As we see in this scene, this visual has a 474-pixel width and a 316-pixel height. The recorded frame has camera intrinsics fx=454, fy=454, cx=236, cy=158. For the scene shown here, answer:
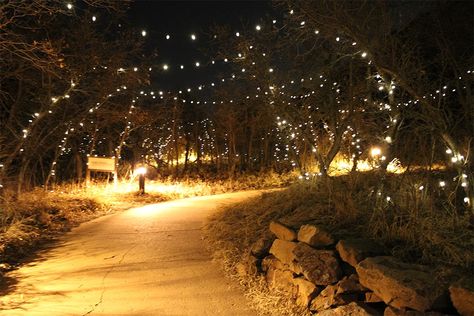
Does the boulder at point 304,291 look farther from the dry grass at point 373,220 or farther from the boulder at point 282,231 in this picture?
the boulder at point 282,231


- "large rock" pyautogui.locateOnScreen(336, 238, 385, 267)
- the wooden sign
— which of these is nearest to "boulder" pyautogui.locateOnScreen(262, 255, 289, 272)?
"large rock" pyautogui.locateOnScreen(336, 238, 385, 267)

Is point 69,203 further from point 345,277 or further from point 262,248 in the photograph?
point 345,277

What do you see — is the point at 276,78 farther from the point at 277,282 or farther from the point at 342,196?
the point at 277,282

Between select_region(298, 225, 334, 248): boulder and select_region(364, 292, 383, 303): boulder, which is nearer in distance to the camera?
select_region(364, 292, 383, 303): boulder

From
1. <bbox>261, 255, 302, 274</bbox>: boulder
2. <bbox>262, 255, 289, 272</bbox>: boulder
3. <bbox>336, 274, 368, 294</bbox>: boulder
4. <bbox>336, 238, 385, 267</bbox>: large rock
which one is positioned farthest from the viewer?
<bbox>262, 255, 289, 272</bbox>: boulder

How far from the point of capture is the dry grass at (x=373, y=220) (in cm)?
498

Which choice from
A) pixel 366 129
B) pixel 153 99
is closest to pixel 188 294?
pixel 366 129

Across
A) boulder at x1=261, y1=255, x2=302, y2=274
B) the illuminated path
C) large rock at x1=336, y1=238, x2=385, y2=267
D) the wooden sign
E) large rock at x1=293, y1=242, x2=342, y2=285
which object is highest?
the wooden sign

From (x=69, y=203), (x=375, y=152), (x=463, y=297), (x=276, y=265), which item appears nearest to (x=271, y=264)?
(x=276, y=265)

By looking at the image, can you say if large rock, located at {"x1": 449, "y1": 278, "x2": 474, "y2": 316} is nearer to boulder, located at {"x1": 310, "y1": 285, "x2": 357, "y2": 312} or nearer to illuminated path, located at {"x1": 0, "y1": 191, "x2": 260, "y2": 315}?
boulder, located at {"x1": 310, "y1": 285, "x2": 357, "y2": 312}

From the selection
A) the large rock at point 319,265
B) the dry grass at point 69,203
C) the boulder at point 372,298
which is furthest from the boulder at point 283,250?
the dry grass at point 69,203

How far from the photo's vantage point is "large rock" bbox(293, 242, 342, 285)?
17.1 feet

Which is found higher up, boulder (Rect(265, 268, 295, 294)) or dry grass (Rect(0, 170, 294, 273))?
dry grass (Rect(0, 170, 294, 273))

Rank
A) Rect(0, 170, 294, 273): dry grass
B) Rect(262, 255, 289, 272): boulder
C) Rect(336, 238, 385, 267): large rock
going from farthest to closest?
Rect(0, 170, 294, 273): dry grass
Rect(262, 255, 289, 272): boulder
Rect(336, 238, 385, 267): large rock
